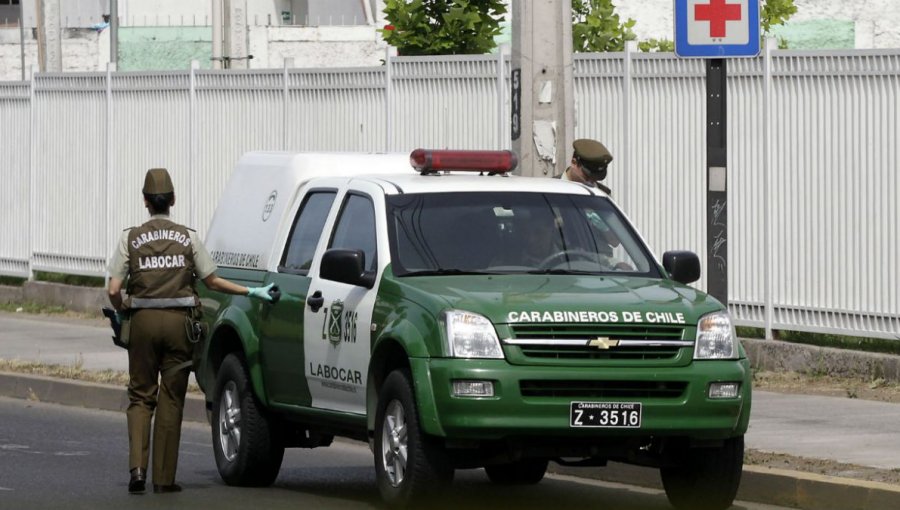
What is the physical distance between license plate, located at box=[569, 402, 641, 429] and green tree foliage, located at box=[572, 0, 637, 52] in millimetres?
23278

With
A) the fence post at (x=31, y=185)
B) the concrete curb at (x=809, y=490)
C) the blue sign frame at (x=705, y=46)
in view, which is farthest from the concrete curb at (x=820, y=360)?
the fence post at (x=31, y=185)

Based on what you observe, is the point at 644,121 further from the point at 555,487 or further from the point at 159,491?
the point at 159,491

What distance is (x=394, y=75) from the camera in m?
20.3

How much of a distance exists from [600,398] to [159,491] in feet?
9.58

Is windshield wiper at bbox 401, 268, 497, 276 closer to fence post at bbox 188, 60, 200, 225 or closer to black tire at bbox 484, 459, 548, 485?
black tire at bbox 484, 459, 548, 485

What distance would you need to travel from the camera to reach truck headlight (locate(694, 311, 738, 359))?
980 cm

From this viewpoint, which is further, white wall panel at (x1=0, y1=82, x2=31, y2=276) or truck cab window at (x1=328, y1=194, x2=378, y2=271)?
white wall panel at (x1=0, y1=82, x2=31, y2=276)

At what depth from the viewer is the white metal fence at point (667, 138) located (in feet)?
52.7

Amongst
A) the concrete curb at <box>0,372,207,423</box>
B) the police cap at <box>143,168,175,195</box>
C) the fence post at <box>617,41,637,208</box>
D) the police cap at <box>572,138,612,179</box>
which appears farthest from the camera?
the fence post at <box>617,41,637,208</box>

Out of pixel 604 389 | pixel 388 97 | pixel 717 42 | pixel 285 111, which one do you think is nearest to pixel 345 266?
pixel 604 389

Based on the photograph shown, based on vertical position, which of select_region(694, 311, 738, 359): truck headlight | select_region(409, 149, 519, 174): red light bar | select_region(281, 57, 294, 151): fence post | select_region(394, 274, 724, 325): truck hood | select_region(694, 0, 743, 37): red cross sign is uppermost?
select_region(694, 0, 743, 37): red cross sign

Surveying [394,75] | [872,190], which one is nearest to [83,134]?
[394,75]

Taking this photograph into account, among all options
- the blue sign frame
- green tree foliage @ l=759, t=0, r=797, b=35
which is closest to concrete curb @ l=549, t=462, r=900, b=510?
the blue sign frame

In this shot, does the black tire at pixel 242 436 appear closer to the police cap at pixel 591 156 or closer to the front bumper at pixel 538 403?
the front bumper at pixel 538 403
